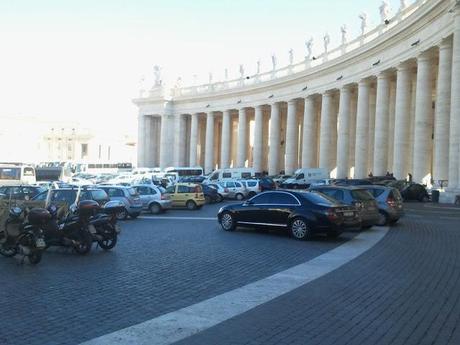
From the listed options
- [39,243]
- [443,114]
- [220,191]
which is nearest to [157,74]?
[220,191]

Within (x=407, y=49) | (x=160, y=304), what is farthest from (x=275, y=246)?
(x=407, y=49)

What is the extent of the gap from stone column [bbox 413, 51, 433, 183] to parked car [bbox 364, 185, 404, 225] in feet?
64.4

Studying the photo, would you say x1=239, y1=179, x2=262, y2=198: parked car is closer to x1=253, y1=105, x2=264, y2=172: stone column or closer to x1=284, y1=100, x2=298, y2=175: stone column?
x1=284, y1=100, x2=298, y2=175: stone column

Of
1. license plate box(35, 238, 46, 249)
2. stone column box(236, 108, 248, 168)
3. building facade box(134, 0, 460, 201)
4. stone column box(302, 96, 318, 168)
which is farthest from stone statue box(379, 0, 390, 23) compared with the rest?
license plate box(35, 238, 46, 249)

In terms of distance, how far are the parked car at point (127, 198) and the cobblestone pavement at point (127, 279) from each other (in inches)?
281

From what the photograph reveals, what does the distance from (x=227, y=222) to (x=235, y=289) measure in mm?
9084

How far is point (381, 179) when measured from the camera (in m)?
39.9

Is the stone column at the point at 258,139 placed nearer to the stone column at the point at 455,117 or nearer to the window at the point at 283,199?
the stone column at the point at 455,117

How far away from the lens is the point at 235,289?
29.2 feet

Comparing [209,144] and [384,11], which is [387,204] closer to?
[384,11]

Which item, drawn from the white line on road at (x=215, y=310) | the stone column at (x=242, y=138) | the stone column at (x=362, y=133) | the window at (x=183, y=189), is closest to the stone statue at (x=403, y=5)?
the stone column at (x=362, y=133)

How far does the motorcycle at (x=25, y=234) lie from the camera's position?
11164mm

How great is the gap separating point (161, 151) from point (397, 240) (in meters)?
72.8

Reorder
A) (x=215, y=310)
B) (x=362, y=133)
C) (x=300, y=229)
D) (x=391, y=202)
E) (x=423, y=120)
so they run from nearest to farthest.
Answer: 1. (x=215, y=310)
2. (x=300, y=229)
3. (x=391, y=202)
4. (x=423, y=120)
5. (x=362, y=133)
